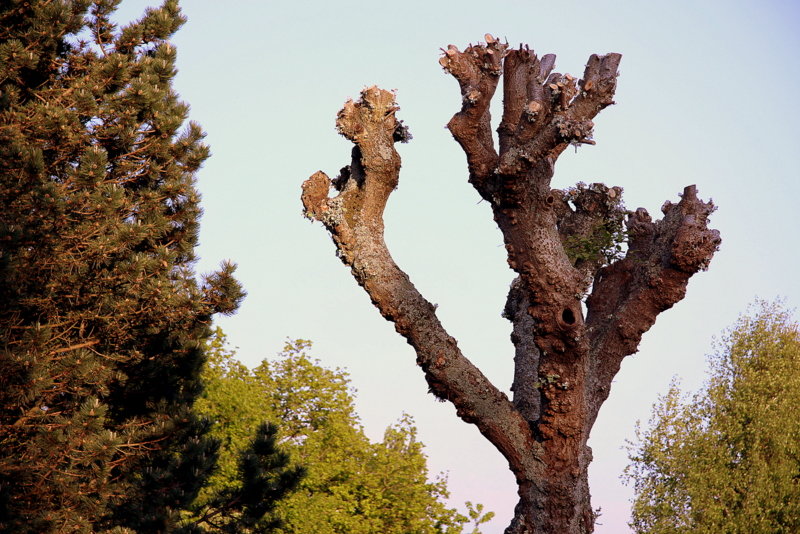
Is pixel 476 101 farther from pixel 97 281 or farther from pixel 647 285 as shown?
pixel 97 281

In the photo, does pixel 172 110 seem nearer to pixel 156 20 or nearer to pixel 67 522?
pixel 156 20

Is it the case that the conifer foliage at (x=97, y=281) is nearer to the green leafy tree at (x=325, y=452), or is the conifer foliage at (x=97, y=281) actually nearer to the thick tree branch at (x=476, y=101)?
the thick tree branch at (x=476, y=101)

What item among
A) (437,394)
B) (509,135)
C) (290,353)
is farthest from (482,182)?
(290,353)

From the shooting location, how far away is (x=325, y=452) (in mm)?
32031

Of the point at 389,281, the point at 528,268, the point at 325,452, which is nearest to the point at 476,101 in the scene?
the point at 528,268

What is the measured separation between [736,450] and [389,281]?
71.6 ft

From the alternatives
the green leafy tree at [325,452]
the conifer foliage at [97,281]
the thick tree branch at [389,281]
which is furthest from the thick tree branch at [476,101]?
the green leafy tree at [325,452]

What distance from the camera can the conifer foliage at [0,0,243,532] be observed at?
14656 mm

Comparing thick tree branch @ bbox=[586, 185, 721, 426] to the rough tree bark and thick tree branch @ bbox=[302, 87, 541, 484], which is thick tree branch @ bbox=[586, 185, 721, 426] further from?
thick tree branch @ bbox=[302, 87, 541, 484]

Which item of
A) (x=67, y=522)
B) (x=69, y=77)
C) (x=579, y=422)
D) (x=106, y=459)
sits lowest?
(x=67, y=522)

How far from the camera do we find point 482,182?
46.4 feet

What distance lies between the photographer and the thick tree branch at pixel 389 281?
13.3 metres

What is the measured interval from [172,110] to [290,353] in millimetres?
17383

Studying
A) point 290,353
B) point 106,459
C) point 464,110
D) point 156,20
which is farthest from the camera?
point 290,353
